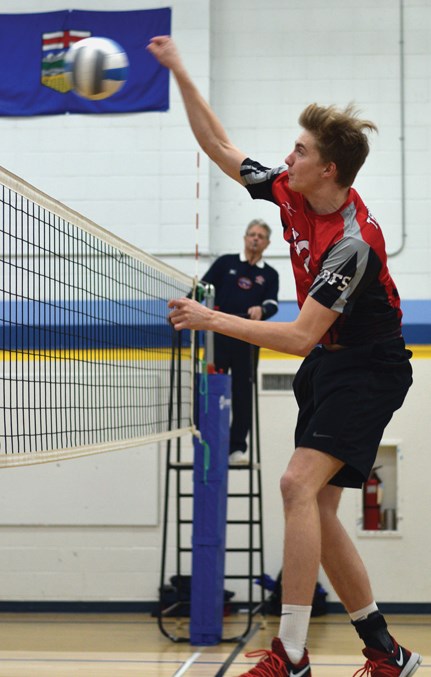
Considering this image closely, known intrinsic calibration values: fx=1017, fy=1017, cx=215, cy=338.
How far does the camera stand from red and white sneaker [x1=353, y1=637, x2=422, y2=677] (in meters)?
3.90

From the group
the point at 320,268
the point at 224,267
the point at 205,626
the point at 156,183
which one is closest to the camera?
the point at 320,268

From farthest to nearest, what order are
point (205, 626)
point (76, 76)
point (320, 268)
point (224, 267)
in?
point (224, 267) → point (205, 626) → point (76, 76) → point (320, 268)

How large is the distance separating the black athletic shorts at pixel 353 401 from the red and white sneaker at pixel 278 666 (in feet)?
2.19

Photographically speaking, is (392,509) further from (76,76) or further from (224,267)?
(76,76)

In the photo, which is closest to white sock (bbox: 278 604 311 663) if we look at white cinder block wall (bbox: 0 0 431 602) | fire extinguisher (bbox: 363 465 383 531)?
fire extinguisher (bbox: 363 465 383 531)

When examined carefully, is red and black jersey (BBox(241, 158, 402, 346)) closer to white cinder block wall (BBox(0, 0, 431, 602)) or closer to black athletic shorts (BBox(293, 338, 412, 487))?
black athletic shorts (BBox(293, 338, 412, 487))

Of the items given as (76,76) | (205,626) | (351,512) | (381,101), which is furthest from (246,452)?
(76,76)

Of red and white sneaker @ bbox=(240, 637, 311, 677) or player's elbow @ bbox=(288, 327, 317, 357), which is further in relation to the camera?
player's elbow @ bbox=(288, 327, 317, 357)

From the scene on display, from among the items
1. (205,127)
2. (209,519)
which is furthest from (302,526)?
(209,519)

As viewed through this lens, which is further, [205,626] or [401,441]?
[401,441]

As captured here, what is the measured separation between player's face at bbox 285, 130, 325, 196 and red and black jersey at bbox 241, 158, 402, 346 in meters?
0.12

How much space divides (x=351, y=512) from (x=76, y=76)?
208 inches

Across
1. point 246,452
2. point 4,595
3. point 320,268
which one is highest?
point 320,268

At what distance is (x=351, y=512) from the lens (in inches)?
360
